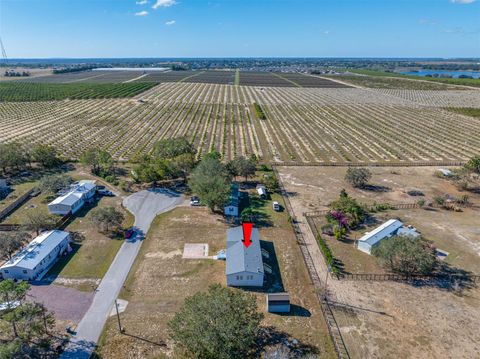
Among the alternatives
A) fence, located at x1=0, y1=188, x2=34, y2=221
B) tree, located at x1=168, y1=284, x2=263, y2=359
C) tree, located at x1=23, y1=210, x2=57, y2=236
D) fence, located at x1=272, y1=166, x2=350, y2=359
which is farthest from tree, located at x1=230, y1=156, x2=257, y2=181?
tree, located at x1=168, y1=284, x2=263, y2=359

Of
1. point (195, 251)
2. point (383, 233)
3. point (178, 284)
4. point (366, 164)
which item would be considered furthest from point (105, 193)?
point (366, 164)

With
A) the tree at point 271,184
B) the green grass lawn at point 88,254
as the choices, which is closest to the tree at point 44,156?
the green grass lawn at point 88,254

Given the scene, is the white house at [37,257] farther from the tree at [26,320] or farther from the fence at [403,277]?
the fence at [403,277]

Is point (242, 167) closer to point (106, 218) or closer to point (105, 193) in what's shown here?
point (105, 193)

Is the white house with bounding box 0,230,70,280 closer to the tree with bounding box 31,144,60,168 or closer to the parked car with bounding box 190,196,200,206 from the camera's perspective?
the parked car with bounding box 190,196,200,206

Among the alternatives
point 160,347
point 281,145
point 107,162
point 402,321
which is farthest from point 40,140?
point 402,321

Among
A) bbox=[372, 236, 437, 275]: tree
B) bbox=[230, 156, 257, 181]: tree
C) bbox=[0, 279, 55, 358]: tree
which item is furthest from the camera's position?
bbox=[230, 156, 257, 181]: tree
